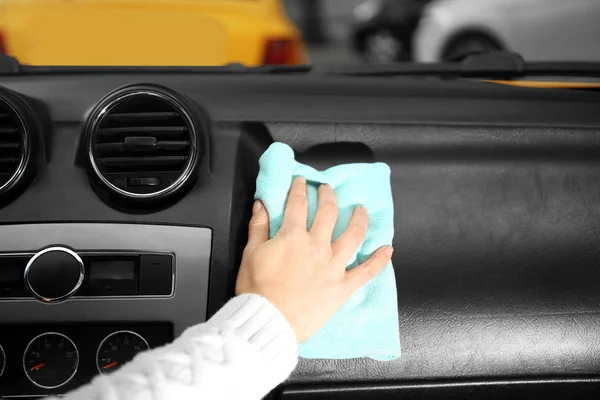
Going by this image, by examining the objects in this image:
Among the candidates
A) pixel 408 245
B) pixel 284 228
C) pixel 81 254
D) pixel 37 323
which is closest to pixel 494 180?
pixel 408 245

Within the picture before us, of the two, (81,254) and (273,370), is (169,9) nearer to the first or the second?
(81,254)

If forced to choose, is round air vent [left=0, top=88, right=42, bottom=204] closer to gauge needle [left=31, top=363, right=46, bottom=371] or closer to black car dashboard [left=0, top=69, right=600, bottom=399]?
black car dashboard [left=0, top=69, right=600, bottom=399]

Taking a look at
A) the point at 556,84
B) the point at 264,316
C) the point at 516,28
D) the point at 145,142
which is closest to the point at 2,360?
the point at 145,142

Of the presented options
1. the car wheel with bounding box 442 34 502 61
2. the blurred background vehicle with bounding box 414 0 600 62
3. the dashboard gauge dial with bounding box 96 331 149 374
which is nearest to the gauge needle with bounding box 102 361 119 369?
the dashboard gauge dial with bounding box 96 331 149 374

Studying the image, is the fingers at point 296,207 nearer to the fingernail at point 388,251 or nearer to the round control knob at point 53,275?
the fingernail at point 388,251

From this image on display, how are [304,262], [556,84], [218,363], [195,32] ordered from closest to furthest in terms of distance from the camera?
[218,363], [304,262], [556,84], [195,32]

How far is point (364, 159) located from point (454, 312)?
388 mm

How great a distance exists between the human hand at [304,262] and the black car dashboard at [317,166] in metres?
0.15

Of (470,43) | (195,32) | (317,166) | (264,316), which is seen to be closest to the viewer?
(264,316)

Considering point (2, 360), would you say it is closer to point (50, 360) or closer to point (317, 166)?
point (50, 360)

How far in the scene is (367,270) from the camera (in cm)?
135

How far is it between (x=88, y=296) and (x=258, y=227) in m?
0.37

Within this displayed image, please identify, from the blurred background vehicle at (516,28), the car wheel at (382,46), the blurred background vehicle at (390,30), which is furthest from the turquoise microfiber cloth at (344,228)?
the car wheel at (382,46)

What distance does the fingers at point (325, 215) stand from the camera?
1.34 m
